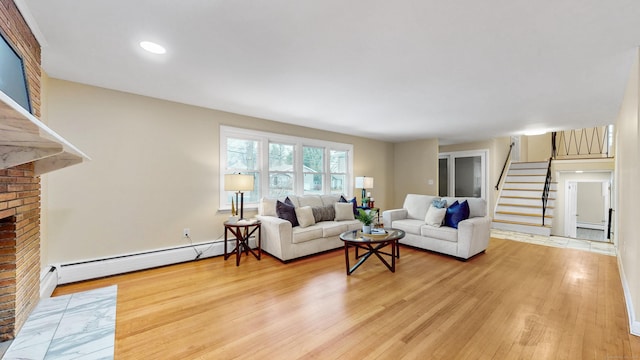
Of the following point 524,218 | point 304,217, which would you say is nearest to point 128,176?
point 304,217

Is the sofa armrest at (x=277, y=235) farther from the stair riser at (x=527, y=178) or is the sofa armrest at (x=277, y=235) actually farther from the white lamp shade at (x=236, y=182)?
the stair riser at (x=527, y=178)

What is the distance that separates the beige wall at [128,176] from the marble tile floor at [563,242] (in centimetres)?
575

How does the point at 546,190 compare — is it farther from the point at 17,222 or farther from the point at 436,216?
the point at 17,222

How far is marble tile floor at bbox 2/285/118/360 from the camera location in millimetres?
1676

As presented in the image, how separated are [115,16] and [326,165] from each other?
167 inches

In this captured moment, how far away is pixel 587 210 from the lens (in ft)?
26.2

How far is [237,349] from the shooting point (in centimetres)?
186

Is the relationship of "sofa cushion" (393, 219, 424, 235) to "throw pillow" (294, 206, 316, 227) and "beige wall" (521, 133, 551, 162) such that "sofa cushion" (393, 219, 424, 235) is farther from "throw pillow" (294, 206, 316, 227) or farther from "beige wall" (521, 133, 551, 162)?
"beige wall" (521, 133, 551, 162)

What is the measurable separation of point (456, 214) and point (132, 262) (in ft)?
15.1

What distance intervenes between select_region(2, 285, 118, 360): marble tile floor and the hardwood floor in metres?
0.13

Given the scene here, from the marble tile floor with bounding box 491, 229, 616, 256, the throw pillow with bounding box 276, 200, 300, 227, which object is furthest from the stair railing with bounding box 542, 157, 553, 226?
the throw pillow with bounding box 276, 200, 300, 227

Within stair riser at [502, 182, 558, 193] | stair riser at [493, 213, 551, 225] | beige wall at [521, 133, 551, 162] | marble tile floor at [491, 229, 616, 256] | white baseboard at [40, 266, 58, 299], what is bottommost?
marble tile floor at [491, 229, 616, 256]

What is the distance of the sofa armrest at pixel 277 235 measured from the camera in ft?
12.1

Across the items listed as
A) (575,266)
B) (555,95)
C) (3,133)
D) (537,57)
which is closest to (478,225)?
(575,266)
